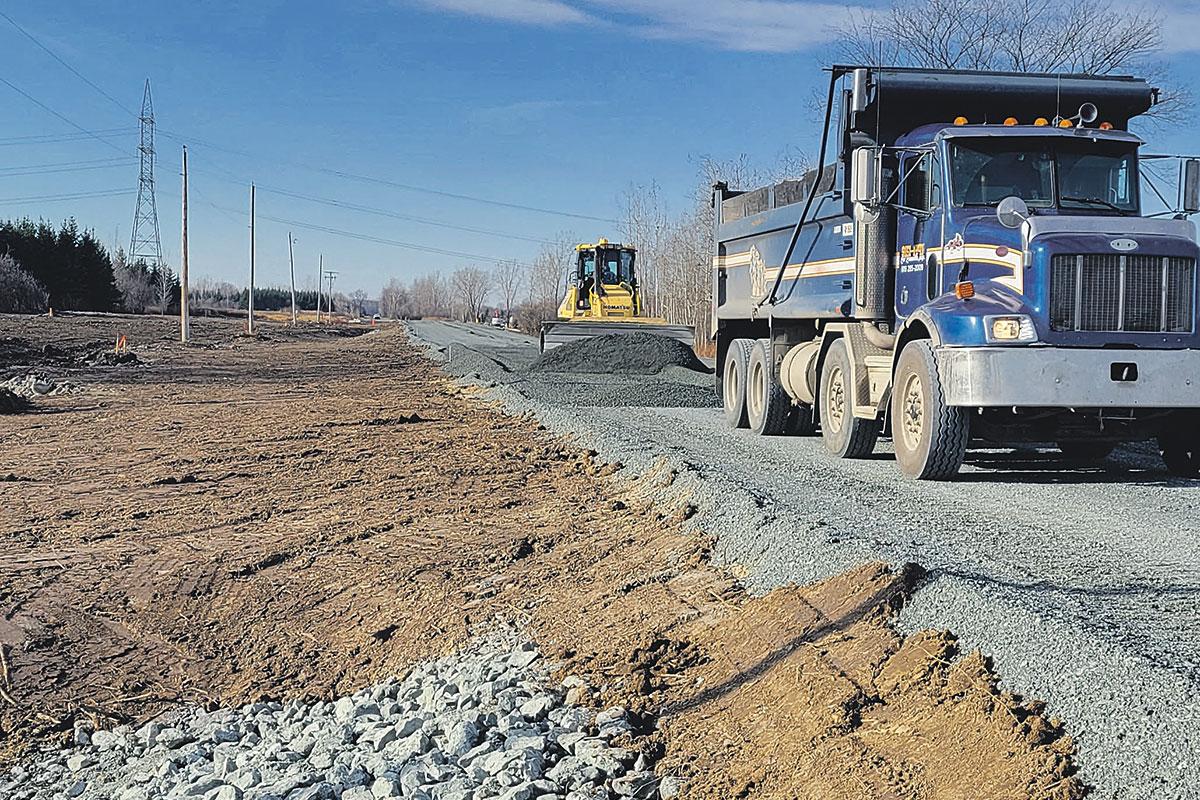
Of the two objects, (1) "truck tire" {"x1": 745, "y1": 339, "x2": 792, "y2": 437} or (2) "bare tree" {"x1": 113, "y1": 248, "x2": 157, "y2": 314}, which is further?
(2) "bare tree" {"x1": 113, "y1": 248, "x2": 157, "y2": 314}

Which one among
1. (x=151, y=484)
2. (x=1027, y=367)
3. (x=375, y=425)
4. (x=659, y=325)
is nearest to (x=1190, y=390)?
(x=1027, y=367)

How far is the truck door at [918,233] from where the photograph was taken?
9.66m

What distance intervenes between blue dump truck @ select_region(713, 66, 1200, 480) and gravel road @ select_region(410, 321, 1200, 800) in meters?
0.57

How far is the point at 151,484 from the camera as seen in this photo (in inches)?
441

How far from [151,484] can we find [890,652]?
27.9 feet

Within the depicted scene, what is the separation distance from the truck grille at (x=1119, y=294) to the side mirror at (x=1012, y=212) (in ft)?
1.41

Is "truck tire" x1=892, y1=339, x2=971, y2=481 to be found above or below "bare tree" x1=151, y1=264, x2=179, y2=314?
below

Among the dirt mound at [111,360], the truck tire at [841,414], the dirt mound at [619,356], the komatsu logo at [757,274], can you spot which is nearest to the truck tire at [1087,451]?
the truck tire at [841,414]

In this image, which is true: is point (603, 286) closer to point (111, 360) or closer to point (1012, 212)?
point (111, 360)

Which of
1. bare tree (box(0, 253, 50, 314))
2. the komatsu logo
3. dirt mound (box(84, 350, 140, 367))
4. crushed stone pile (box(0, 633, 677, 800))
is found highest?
bare tree (box(0, 253, 50, 314))

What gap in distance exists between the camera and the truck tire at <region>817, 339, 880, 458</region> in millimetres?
10914

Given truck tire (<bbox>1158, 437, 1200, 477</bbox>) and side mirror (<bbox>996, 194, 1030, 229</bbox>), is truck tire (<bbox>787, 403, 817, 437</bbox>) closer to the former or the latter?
truck tire (<bbox>1158, 437, 1200, 477</bbox>)

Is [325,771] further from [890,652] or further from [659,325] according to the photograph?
[659,325]

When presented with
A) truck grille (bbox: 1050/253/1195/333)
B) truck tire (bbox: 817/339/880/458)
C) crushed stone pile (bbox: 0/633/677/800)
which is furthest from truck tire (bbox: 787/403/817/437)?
crushed stone pile (bbox: 0/633/677/800)
